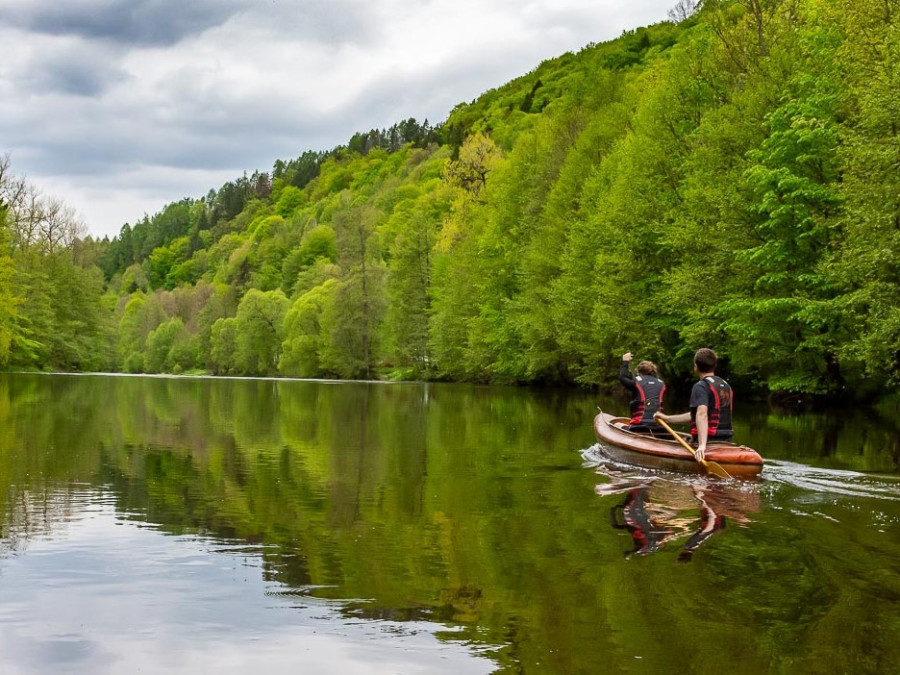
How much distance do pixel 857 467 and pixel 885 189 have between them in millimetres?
9088

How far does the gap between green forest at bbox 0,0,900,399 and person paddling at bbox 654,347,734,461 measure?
851cm

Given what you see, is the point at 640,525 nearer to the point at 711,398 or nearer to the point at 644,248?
the point at 711,398

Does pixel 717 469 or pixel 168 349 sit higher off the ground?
pixel 168 349

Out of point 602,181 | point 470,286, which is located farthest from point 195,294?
point 602,181

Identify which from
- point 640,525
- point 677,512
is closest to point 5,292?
point 677,512

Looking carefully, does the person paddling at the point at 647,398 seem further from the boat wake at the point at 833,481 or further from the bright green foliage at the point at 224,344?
the bright green foliage at the point at 224,344

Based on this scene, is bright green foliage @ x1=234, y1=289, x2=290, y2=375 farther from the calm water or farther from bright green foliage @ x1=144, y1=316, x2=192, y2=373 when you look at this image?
the calm water

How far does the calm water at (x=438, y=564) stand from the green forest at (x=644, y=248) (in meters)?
10.7

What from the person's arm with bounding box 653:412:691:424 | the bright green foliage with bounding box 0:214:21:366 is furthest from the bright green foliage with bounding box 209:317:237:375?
the person's arm with bounding box 653:412:691:424

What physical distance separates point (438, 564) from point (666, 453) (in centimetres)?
789

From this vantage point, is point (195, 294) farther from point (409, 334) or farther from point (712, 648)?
point (712, 648)

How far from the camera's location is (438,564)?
861 centimetres

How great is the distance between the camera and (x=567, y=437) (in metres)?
22.5

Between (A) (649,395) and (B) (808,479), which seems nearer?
(B) (808,479)
